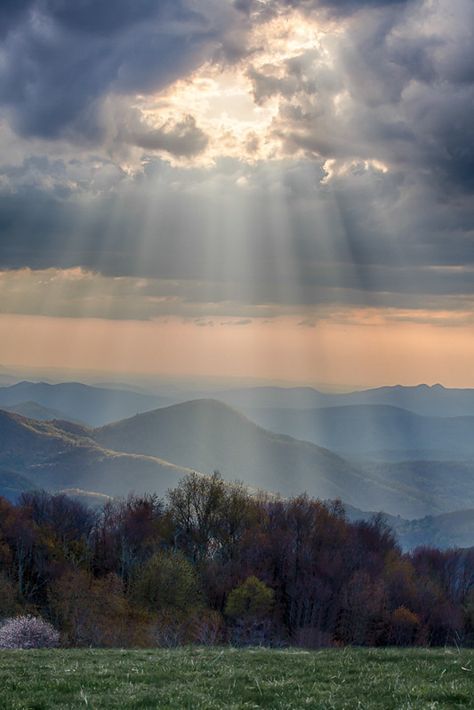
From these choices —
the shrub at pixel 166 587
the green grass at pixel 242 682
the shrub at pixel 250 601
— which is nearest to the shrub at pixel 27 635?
the green grass at pixel 242 682

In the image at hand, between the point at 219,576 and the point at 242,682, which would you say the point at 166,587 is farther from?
the point at 242,682

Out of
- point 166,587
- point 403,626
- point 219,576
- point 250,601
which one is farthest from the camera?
point 219,576

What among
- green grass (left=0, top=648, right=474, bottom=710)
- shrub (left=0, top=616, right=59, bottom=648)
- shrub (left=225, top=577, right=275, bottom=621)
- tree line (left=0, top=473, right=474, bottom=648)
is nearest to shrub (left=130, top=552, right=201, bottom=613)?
tree line (left=0, top=473, right=474, bottom=648)

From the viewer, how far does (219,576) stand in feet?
299

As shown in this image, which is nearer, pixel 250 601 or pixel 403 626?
pixel 403 626

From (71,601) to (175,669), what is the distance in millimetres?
61463

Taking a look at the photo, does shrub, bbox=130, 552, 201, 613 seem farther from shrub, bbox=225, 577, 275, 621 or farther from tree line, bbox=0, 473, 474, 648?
shrub, bbox=225, 577, 275, 621

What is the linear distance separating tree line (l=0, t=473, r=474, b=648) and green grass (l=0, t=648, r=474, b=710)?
115ft

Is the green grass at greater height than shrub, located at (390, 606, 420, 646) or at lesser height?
greater

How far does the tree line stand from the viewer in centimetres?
7538

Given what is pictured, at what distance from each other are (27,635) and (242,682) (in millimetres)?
36835

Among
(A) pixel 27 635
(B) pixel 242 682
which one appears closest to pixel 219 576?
(A) pixel 27 635

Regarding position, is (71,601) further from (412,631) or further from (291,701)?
(291,701)

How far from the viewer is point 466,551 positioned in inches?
6378
